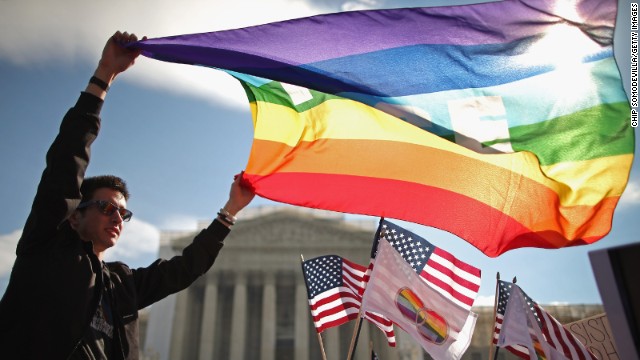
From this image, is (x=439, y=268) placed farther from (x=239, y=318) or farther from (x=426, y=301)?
(x=239, y=318)

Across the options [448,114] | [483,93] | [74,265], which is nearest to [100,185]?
[74,265]

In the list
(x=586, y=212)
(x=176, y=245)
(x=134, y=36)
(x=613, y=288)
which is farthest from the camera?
(x=176, y=245)

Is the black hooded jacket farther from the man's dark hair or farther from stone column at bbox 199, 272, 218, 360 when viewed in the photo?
stone column at bbox 199, 272, 218, 360

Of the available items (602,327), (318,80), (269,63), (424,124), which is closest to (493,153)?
(424,124)

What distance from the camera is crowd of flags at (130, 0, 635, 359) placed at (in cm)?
362

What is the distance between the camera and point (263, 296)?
42.9 metres

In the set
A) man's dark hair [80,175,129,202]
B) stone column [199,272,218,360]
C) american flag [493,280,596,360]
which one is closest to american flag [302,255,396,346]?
american flag [493,280,596,360]

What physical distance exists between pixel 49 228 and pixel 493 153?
2.73 metres

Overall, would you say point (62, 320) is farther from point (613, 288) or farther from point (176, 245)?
point (176, 245)

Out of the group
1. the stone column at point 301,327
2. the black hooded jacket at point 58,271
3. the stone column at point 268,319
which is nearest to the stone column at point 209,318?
the stone column at point 268,319

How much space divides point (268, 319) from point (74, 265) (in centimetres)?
3993

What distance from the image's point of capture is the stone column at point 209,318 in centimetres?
3909

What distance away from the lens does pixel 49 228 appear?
7.45 feet

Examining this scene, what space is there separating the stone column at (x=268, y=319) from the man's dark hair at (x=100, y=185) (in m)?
38.4
